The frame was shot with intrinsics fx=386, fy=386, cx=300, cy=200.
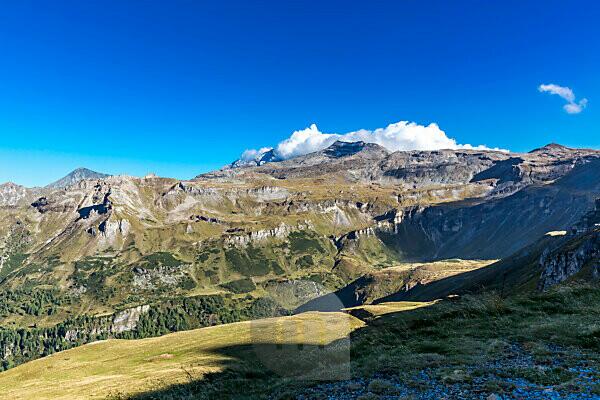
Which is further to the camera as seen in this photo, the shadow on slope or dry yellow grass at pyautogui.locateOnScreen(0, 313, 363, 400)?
dry yellow grass at pyautogui.locateOnScreen(0, 313, 363, 400)

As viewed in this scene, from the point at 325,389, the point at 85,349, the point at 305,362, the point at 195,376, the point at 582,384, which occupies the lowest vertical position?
the point at 85,349

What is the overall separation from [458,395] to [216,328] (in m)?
91.4

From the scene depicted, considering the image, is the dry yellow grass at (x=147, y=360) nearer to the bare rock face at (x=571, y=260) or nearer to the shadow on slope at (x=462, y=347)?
the shadow on slope at (x=462, y=347)

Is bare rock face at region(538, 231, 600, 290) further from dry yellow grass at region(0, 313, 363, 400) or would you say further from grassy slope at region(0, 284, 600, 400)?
grassy slope at region(0, 284, 600, 400)

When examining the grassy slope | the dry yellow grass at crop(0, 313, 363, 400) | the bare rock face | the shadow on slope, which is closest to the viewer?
the shadow on slope

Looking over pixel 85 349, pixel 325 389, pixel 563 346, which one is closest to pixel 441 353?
pixel 563 346

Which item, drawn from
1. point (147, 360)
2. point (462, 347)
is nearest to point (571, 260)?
point (462, 347)

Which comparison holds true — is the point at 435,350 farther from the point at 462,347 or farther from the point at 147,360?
the point at 147,360

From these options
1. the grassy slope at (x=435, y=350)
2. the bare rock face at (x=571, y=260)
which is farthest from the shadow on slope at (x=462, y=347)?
the bare rock face at (x=571, y=260)

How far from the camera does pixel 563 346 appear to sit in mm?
24094

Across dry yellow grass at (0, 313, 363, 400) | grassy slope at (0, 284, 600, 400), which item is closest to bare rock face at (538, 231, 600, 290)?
dry yellow grass at (0, 313, 363, 400)

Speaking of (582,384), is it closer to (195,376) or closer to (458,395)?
(458,395)

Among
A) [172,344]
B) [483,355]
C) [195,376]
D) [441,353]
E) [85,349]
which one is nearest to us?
[483,355]

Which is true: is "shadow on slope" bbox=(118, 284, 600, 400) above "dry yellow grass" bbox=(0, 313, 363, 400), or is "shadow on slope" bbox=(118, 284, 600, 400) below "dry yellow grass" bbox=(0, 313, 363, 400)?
above
